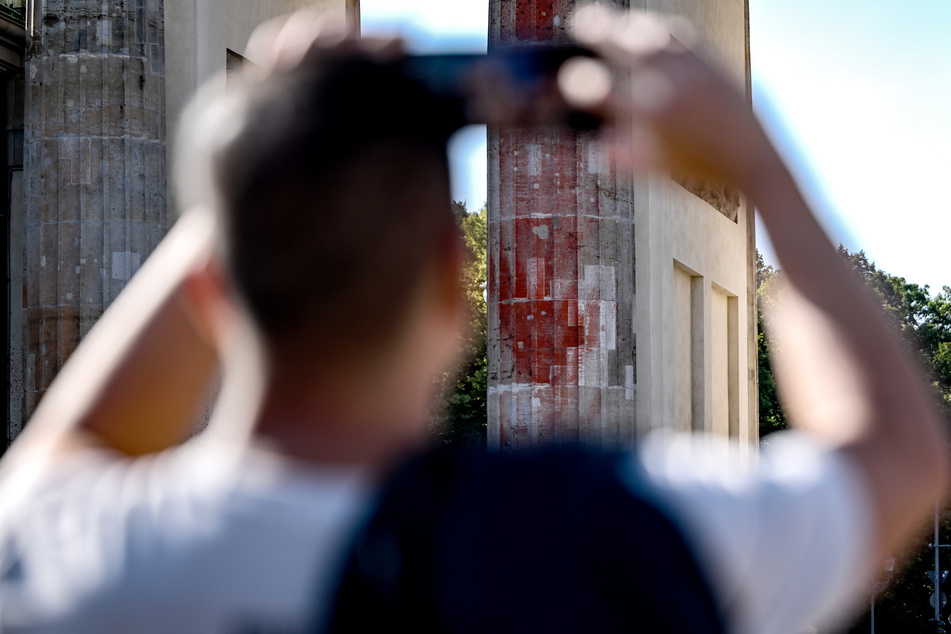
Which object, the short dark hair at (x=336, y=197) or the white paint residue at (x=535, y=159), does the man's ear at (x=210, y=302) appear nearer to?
the short dark hair at (x=336, y=197)

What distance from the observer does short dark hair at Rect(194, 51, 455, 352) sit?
3.64 feet

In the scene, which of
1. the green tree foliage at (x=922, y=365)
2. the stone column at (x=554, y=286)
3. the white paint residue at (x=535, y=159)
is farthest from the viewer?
the green tree foliage at (x=922, y=365)

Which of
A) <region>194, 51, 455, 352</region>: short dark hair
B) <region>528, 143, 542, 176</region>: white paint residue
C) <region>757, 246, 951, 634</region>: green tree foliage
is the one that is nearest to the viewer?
<region>194, 51, 455, 352</region>: short dark hair

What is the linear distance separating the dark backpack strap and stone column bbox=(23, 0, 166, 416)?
1057cm

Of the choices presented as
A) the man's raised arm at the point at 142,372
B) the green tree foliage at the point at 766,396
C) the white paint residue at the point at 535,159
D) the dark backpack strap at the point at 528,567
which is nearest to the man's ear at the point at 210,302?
the man's raised arm at the point at 142,372

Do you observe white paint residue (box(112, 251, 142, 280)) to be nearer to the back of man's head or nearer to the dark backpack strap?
the back of man's head

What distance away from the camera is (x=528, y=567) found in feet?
3.29

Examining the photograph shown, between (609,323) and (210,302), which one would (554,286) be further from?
(210,302)

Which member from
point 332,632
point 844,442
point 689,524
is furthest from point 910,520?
point 332,632

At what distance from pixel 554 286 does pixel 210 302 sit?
10433mm

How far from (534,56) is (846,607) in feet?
1.98

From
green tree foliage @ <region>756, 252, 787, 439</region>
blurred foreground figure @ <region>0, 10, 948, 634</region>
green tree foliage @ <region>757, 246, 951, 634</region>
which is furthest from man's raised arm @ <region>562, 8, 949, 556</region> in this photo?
green tree foliage @ <region>756, 252, 787, 439</region>

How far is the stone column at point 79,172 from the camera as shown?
36.6ft

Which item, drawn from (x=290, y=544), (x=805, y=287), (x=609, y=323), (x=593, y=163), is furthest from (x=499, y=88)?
(x=593, y=163)
